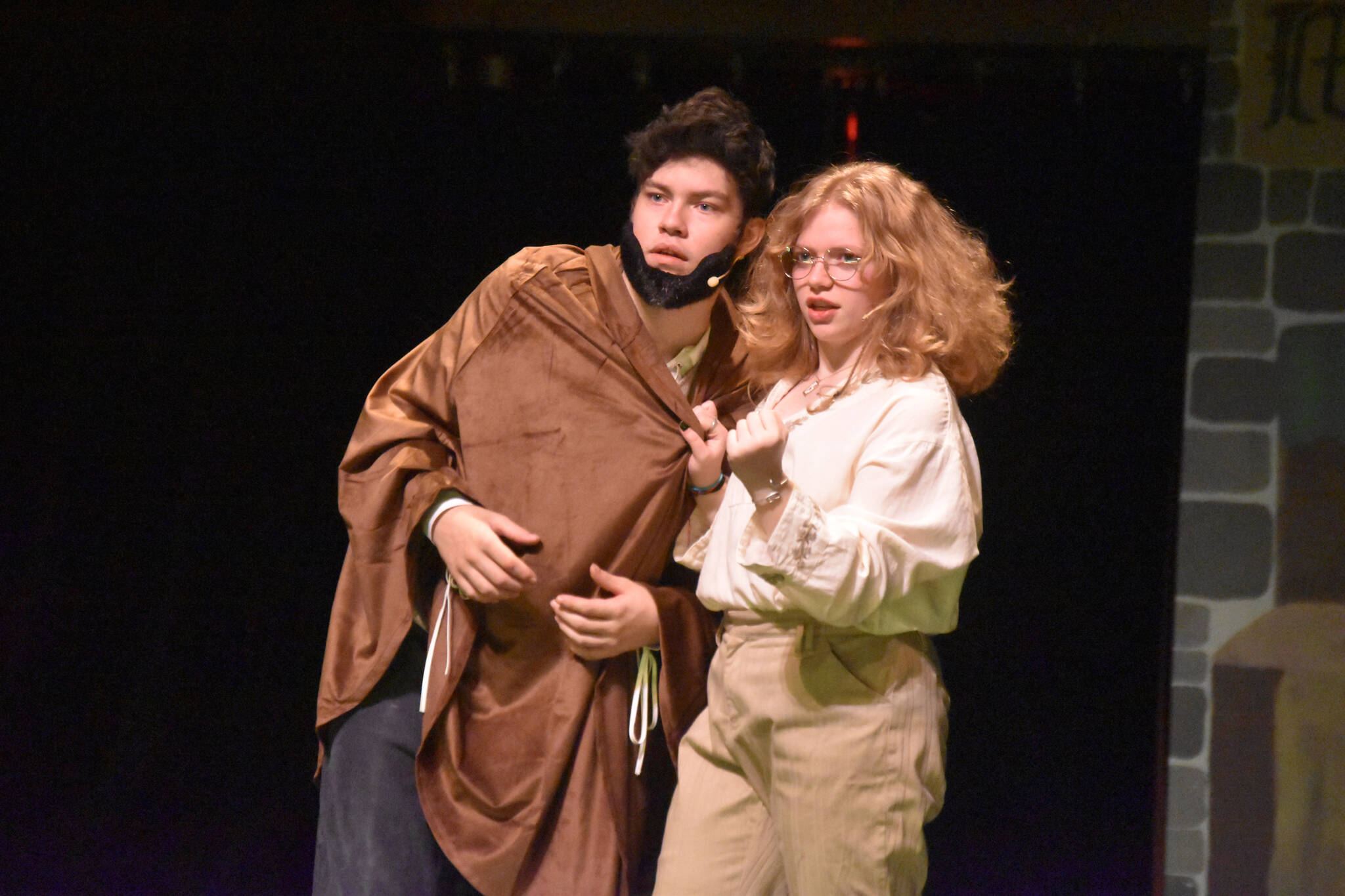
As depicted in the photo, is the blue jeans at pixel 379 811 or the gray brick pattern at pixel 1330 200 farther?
→ the gray brick pattern at pixel 1330 200

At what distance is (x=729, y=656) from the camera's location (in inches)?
68.4

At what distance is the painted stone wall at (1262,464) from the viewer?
2453 mm

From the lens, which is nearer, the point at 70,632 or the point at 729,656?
the point at 729,656

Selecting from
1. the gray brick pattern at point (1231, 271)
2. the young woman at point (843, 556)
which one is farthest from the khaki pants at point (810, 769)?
the gray brick pattern at point (1231, 271)

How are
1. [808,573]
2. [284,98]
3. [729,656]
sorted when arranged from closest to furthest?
1. [808,573]
2. [729,656]
3. [284,98]

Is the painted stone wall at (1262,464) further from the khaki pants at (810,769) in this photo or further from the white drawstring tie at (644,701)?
the white drawstring tie at (644,701)

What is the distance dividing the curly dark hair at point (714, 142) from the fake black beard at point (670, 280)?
0.12m

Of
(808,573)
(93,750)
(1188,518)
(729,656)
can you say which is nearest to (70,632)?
(93,750)

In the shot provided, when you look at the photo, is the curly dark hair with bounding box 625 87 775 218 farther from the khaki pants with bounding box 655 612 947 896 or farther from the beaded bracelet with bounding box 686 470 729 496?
the khaki pants with bounding box 655 612 947 896

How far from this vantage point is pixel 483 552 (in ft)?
5.78

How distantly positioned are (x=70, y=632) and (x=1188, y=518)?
2.46m

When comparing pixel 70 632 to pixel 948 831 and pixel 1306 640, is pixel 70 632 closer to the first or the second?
pixel 948 831

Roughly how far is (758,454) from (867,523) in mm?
176

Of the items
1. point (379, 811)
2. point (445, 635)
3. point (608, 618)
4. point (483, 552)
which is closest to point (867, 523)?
point (608, 618)
